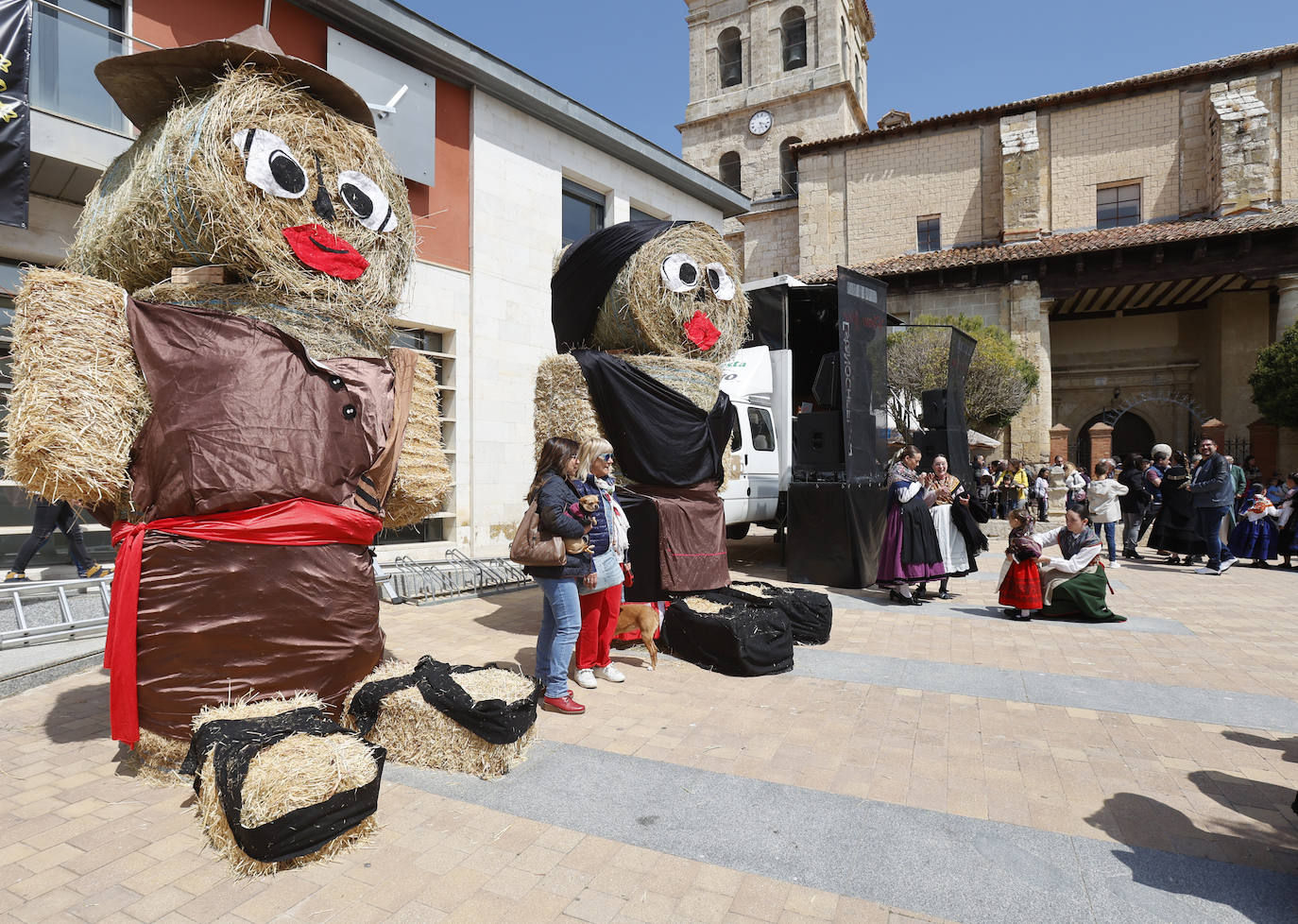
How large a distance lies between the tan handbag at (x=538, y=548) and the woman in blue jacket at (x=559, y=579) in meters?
0.05

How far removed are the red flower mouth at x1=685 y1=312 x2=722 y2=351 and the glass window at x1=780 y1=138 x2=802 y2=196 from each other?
3462 cm

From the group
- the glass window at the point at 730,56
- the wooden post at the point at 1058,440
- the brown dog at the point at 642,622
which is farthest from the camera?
the glass window at the point at 730,56

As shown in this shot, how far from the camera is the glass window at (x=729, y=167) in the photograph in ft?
131

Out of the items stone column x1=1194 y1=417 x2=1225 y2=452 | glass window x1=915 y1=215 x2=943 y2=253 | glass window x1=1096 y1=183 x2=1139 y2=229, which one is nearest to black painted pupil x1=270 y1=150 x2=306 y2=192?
stone column x1=1194 y1=417 x2=1225 y2=452

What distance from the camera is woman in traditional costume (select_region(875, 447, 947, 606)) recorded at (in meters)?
7.78

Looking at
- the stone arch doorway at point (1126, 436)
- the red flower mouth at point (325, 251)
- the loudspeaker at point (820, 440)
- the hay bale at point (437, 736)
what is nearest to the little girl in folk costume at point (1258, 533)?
the loudspeaker at point (820, 440)

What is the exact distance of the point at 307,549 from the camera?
10.9 ft

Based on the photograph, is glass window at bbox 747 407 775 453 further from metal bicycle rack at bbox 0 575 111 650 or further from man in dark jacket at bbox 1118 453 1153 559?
metal bicycle rack at bbox 0 575 111 650

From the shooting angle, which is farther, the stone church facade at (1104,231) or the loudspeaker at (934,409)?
the stone church facade at (1104,231)

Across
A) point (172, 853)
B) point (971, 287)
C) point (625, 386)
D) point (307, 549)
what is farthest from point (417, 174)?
point (971, 287)

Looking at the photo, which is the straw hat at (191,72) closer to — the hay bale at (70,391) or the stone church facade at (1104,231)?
the hay bale at (70,391)

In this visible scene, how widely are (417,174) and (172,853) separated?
9.18 meters

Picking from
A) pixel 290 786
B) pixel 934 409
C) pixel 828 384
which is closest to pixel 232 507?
pixel 290 786

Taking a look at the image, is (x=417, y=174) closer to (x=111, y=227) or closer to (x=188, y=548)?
(x=111, y=227)
